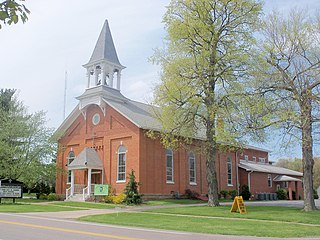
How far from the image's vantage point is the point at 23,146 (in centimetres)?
3847

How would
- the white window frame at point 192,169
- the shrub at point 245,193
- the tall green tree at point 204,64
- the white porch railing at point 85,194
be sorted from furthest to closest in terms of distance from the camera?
the shrub at point 245,193 → the white window frame at point 192,169 → the white porch railing at point 85,194 → the tall green tree at point 204,64

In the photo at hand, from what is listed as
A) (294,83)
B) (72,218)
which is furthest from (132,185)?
(294,83)

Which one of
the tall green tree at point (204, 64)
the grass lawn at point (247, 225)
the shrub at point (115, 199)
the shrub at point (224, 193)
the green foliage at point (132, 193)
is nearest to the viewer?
the grass lawn at point (247, 225)

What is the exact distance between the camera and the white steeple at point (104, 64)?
38812mm

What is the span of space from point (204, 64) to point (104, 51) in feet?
54.8

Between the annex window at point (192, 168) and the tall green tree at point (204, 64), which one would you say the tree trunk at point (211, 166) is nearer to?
the tall green tree at point (204, 64)

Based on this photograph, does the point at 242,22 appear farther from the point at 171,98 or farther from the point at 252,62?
the point at 171,98

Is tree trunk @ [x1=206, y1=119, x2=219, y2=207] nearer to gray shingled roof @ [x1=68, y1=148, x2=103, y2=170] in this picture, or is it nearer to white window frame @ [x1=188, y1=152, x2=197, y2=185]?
white window frame @ [x1=188, y1=152, x2=197, y2=185]

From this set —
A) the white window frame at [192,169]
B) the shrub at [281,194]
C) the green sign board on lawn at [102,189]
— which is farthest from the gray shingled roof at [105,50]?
the shrub at [281,194]

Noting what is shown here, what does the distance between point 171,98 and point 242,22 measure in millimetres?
7147

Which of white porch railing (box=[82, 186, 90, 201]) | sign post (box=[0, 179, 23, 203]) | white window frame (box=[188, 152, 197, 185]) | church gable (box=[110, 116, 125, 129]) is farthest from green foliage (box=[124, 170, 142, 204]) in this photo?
white window frame (box=[188, 152, 197, 185])

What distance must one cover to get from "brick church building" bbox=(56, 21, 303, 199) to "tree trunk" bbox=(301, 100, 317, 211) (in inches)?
466

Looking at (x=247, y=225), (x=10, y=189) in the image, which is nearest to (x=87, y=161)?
(x=10, y=189)

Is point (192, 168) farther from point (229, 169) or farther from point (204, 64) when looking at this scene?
point (204, 64)
